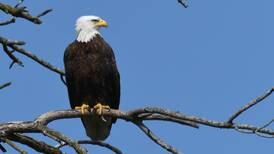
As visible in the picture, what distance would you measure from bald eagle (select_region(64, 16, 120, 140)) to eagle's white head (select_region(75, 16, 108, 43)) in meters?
0.01

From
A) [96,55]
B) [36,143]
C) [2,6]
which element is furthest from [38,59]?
[96,55]

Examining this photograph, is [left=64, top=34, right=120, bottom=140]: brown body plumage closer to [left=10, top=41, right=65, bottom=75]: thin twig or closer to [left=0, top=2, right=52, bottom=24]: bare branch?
[left=10, top=41, right=65, bottom=75]: thin twig

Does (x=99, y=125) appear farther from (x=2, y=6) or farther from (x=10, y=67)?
(x=2, y=6)

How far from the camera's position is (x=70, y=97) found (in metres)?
8.43

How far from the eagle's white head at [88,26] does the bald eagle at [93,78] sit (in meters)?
0.01

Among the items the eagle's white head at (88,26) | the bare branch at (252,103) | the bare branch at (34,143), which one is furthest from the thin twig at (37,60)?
the eagle's white head at (88,26)

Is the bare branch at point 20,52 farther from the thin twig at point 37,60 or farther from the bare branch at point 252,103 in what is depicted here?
the bare branch at point 252,103

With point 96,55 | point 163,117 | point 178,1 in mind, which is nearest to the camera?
point 178,1

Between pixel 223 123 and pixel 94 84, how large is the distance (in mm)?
4072

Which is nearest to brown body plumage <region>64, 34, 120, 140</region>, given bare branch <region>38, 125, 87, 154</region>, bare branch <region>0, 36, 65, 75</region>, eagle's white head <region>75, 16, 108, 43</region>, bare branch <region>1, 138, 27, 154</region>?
eagle's white head <region>75, 16, 108, 43</region>

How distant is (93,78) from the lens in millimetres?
8117

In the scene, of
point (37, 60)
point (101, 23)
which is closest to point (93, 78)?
point (101, 23)

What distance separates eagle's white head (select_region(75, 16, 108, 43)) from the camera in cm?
841

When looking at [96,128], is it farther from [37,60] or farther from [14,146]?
[14,146]
